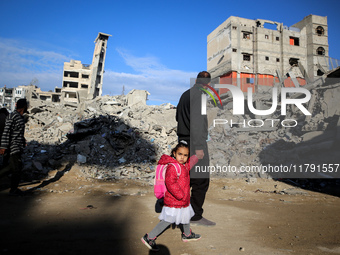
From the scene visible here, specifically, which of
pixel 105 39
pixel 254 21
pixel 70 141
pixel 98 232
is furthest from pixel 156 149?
pixel 105 39

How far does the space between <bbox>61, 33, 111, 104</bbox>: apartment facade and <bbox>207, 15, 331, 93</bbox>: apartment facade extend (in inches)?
802

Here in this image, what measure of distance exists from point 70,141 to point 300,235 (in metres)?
7.67

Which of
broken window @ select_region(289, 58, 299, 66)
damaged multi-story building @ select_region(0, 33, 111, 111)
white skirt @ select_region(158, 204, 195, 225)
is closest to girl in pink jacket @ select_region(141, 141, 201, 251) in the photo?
white skirt @ select_region(158, 204, 195, 225)

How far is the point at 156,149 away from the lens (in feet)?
27.1

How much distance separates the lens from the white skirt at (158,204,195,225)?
2176mm

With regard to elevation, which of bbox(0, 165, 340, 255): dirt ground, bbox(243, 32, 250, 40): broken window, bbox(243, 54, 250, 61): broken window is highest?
bbox(243, 32, 250, 40): broken window

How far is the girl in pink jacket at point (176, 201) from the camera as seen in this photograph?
2164mm

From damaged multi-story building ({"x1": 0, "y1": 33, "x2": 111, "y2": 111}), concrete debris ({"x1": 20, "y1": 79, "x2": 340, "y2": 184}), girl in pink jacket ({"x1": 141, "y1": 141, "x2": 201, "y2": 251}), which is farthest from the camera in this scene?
damaged multi-story building ({"x1": 0, "y1": 33, "x2": 111, "y2": 111})

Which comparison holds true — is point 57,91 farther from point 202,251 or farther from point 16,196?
point 202,251

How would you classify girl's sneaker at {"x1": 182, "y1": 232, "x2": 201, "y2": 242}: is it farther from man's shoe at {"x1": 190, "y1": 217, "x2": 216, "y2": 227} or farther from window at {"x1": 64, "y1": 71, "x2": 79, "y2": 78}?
window at {"x1": 64, "y1": 71, "x2": 79, "y2": 78}

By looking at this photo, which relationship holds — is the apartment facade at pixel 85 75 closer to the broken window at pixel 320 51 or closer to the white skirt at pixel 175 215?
the broken window at pixel 320 51

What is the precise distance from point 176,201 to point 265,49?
1195 inches

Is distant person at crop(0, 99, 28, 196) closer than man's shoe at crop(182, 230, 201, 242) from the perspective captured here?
No

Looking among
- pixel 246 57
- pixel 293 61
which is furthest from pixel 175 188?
pixel 293 61
